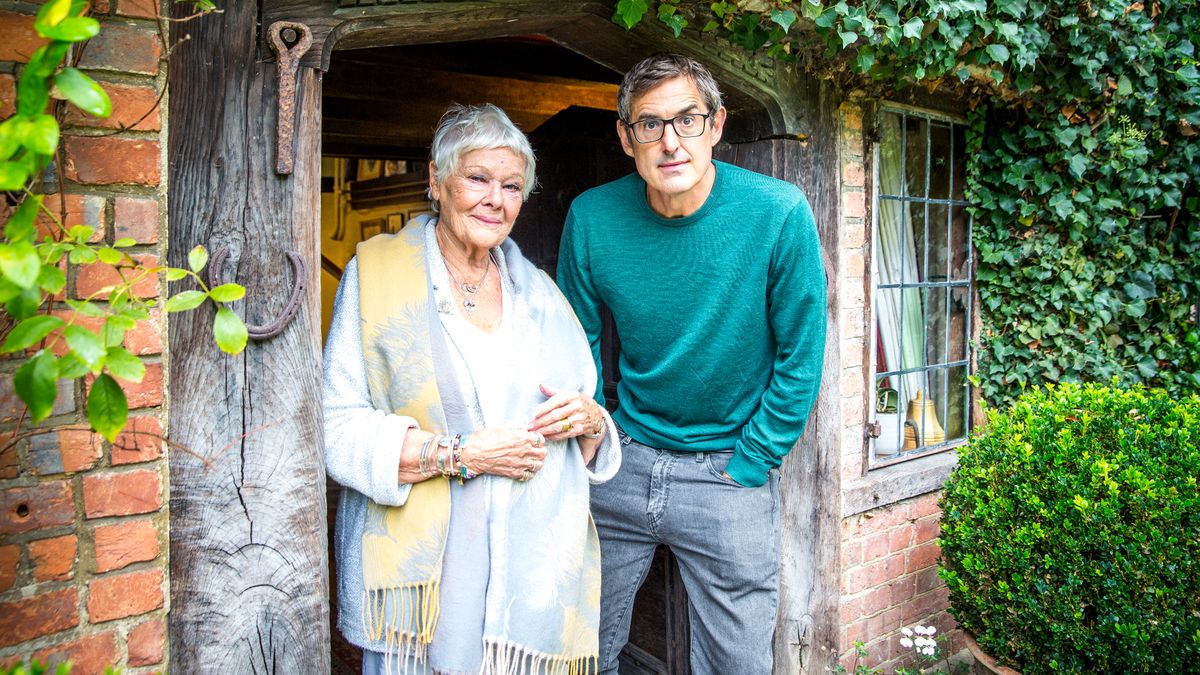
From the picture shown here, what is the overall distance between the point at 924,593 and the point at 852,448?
0.88 meters

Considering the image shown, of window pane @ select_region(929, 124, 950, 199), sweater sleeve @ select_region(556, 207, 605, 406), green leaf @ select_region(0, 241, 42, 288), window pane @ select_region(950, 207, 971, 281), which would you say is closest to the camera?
green leaf @ select_region(0, 241, 42, 288)

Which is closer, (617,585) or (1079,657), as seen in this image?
(617,585)

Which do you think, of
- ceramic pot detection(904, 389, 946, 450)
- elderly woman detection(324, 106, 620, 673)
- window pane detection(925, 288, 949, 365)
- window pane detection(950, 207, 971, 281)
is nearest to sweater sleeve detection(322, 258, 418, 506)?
elderly woman detection(324, 106, 620, 673)

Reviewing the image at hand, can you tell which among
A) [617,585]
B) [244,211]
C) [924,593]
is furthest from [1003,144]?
[244,211]

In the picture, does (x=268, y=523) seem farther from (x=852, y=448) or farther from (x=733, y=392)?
(x=852, y=448)

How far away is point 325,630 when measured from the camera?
1.98 metres

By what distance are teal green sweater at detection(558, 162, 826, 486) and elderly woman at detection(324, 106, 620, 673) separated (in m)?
0.38

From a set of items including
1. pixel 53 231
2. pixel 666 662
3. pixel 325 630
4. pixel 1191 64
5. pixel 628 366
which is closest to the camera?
pixel 53 231

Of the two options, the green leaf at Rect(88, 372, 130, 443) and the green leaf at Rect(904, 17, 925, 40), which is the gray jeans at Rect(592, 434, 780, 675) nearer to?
the green leaf at Rect(904, 17, 925, 40)

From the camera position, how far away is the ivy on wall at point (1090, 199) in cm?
346

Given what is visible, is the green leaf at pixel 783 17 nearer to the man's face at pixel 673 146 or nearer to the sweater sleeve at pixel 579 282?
the man's face at pixel 673 146

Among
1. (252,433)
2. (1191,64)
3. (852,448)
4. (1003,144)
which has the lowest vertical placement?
(852,448)

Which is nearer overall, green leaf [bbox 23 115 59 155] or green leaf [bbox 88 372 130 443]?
green leaf [bbox 23 115 59 155]

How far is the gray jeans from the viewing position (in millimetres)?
2516
